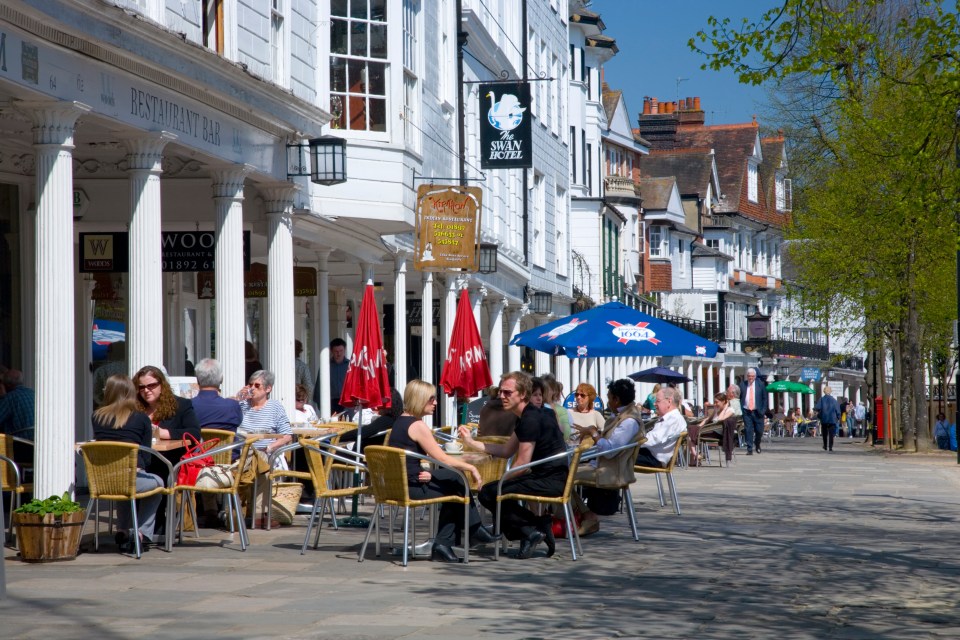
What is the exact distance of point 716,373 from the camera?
84688 mm

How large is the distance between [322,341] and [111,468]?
1022 cm

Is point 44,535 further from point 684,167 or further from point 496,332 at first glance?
point 684,167

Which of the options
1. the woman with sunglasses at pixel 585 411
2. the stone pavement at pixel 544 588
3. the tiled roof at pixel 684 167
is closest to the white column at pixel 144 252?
the stone pavement at pixel 544 588

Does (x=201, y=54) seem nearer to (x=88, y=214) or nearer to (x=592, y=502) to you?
(x=88, y=214)

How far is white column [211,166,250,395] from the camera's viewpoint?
1531cm

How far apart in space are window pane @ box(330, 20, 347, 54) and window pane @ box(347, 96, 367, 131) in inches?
24.6

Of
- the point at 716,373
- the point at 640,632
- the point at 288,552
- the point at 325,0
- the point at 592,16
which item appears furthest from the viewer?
the point at 716,373

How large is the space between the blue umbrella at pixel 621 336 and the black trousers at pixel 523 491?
278 inches

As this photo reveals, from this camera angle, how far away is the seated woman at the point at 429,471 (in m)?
10.6

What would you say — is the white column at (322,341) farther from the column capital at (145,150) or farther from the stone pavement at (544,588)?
the column capital at (145,150)

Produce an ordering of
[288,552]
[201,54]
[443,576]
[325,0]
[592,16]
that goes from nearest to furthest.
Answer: [443,576]
[288,552]
[201,54]
[325,0]
[592,16]

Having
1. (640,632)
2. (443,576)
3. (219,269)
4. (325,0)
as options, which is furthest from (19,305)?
(640,632)

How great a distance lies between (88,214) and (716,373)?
70465 millimetres

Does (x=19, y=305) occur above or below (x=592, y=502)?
above
